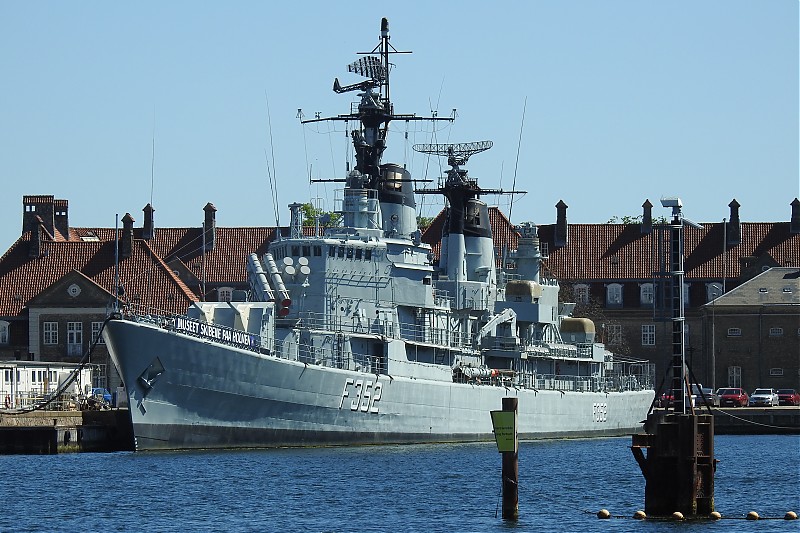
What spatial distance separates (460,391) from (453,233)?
7.82m

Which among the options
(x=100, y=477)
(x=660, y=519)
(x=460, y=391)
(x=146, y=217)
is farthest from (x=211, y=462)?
(x=146, y=217)

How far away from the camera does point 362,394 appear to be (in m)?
56.7

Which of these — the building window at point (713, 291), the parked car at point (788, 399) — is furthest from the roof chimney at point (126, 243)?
the parked car at point (788, 399)

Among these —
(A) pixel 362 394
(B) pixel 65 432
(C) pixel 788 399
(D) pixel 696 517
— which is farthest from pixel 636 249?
(D) pixel 696 517

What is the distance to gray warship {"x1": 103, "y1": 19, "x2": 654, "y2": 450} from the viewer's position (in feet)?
174

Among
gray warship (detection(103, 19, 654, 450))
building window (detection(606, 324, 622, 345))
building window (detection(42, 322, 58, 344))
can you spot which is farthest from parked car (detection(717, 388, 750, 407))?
building window (detection(42, 322, 58, 344))

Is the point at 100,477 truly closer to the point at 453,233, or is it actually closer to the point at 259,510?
the point at 259,510

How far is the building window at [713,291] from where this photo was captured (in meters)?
95.4

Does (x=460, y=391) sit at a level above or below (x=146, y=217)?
below

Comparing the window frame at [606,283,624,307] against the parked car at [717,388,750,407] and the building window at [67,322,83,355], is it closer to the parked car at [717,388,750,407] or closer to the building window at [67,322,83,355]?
the parked car at [717,388,750,407]

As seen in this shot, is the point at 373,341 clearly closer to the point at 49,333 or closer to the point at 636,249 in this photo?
the point at 49,333

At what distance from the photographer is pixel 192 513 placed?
1510 inches

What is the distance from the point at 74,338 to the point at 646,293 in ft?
111

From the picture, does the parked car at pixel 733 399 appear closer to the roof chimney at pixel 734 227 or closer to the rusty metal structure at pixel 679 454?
the roof chimney at pixel 734 227
